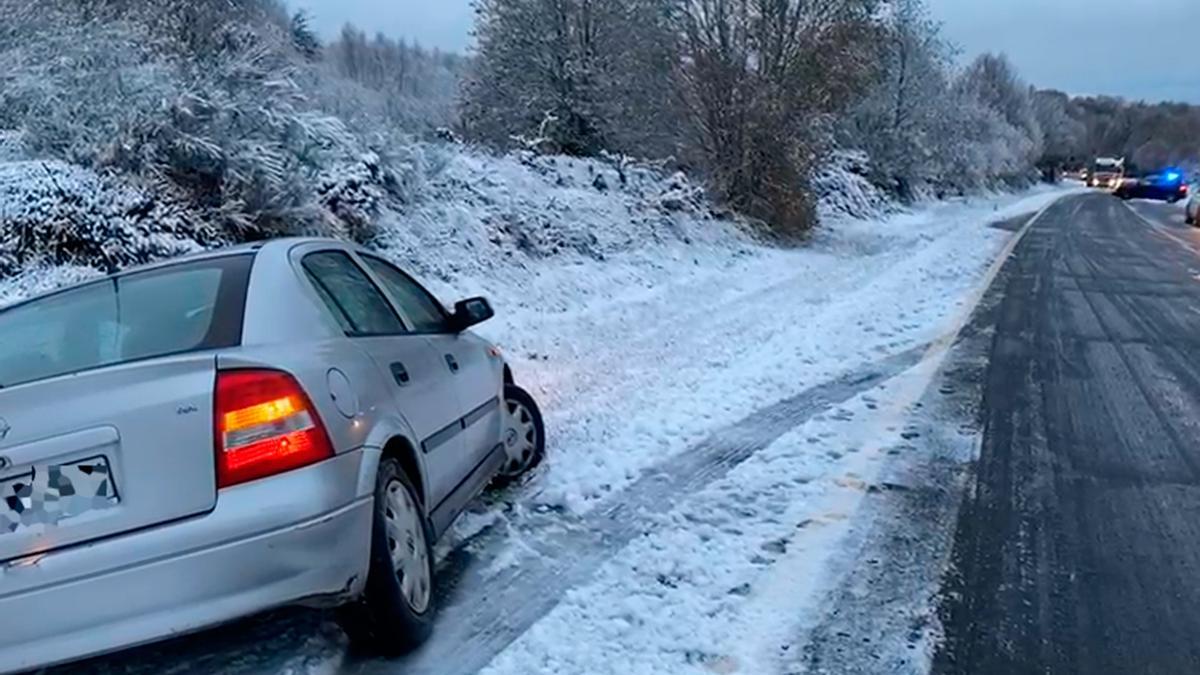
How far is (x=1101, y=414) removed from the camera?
6.60 m

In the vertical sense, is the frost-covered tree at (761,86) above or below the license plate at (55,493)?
above

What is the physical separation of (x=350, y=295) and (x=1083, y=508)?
3.74 m

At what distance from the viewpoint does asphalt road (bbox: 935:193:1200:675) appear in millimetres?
3402

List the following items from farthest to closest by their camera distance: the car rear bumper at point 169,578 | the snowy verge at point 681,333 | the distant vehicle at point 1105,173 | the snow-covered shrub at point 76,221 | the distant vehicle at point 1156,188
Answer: the distant vehicle at point 1105,173, the distant vehicle at point 1156,188, the snow-covered shrub at point 76,221, the snowy verge at point 681,333, the car rear bumper at point 169,578

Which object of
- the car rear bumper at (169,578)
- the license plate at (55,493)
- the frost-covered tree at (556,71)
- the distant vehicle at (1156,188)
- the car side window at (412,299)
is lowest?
the distant vehicle at (1156,188)

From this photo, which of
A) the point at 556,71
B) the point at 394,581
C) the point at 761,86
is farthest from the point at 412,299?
the point at 556,71

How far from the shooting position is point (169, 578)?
2.70m

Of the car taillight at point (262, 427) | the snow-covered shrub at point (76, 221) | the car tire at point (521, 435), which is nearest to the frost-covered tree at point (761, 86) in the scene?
the snow-covered shrub at point (76, 221)

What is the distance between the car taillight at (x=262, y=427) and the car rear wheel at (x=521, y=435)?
241cm

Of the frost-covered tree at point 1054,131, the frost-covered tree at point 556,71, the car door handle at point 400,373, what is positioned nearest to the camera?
the car door handle at point 400,373

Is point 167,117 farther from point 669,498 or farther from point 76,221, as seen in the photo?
point 669,498

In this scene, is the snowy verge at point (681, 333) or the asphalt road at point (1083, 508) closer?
the asphalt road at point (1083, 508)

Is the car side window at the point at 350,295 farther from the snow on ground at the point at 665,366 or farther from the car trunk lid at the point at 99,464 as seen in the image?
the snow on ground at the point at 665,366

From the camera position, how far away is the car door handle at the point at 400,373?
3670 millimetres
